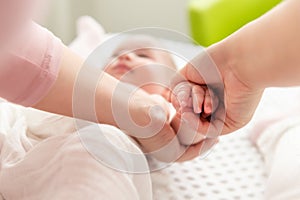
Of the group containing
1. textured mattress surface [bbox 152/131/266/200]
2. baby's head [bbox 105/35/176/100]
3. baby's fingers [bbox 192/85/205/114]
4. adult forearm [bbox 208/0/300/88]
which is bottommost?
textured mattress surface [bbox 152/131/266/200]

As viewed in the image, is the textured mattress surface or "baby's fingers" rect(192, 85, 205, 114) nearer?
"baby's fingers" rect(192, 85, 205, 114)

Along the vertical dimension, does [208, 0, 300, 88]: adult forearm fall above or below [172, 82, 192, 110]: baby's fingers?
above

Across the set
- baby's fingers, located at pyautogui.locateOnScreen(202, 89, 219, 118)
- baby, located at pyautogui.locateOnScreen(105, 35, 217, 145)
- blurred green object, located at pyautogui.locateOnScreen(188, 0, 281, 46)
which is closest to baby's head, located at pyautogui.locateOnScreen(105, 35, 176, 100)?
baby, located at pyautogui.locateOnScreen(105, 35, 217, 145)

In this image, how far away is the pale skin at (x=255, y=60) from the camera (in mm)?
608

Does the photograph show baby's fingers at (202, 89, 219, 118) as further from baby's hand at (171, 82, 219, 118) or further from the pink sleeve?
the pink sleeve

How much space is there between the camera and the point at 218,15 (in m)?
1.37

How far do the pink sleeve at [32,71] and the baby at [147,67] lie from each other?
0.77ft

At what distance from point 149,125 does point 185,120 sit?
6 cm

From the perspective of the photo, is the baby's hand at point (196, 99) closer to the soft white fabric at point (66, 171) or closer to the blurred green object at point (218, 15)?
the soft white fabric at point (66, 171)

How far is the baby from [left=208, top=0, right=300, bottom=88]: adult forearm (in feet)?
0.50

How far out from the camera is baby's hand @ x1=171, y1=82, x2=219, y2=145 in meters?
0.75

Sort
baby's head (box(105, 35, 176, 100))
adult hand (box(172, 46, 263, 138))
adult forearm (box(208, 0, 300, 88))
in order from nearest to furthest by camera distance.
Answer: adult forearm (box(208, 0, 300, 88)), adult hand (box(172, 46, 263, 138)), baby's head (box(105, 35, 176, 100))

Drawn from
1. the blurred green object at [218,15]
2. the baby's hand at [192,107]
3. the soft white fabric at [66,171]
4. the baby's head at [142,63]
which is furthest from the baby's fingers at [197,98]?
the blurred green object at [218,15]

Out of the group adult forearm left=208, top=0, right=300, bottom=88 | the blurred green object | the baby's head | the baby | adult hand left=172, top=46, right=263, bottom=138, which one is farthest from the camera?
the blurred green object
